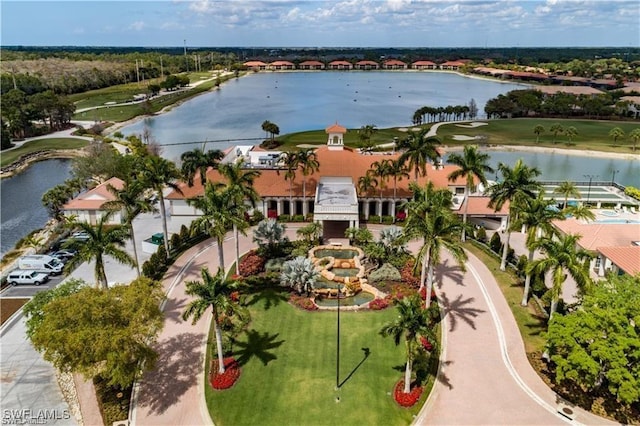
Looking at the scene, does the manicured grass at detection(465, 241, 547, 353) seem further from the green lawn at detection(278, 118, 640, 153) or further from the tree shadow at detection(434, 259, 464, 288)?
the green lawn at detection(278, 118, 640, 153)

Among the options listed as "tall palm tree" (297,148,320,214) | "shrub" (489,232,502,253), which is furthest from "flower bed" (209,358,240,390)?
"shrub" (489,232,502,253)

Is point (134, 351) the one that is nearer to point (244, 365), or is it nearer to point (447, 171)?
point (244, 365)

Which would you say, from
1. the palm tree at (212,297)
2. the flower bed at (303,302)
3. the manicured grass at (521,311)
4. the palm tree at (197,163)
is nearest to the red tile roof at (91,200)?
the palm tree at (197,163)

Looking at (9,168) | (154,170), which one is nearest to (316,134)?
(9,168)

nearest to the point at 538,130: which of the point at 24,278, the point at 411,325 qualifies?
the point at 411,325

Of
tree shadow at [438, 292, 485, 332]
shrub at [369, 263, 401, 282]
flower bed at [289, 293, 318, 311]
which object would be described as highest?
shrub at [369, 263, 401, 282]

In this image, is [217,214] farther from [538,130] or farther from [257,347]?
[538,130]
